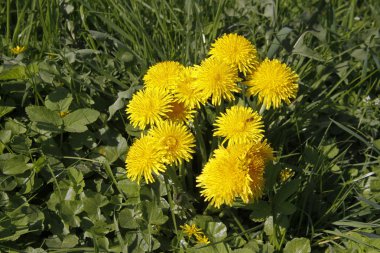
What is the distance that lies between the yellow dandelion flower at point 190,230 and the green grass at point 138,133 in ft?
0.07

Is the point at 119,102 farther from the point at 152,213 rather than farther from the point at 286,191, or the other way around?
the point at 286,191

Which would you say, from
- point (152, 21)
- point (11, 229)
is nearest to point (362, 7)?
point (152, 21)

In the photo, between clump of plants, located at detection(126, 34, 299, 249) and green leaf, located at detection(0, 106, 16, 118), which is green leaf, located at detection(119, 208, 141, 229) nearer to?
clump of plants, located at detection(126, 34, 299, 249)

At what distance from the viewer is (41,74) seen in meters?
1.84

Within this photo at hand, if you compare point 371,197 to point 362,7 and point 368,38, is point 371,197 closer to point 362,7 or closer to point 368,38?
point 368,38

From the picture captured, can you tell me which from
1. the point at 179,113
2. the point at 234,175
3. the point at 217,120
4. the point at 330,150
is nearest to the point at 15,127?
the point at 179,113

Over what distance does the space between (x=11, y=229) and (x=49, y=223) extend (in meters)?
0.13

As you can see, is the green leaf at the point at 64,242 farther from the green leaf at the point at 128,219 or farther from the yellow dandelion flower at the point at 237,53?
the yellow dandelion flower at the point at 237,53

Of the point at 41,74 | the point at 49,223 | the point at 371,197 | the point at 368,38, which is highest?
the point at 368,38

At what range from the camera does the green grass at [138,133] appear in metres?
1.60

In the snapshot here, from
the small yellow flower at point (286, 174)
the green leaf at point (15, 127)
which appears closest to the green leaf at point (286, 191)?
the small yellow flower at point (286, 174)

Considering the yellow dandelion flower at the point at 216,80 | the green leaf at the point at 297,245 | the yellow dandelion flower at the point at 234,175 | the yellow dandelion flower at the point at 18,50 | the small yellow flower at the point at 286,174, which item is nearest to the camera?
the yellow dandelion flower at the point at 234,175

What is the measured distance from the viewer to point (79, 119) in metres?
1.81

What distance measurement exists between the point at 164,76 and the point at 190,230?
1.74 ft
